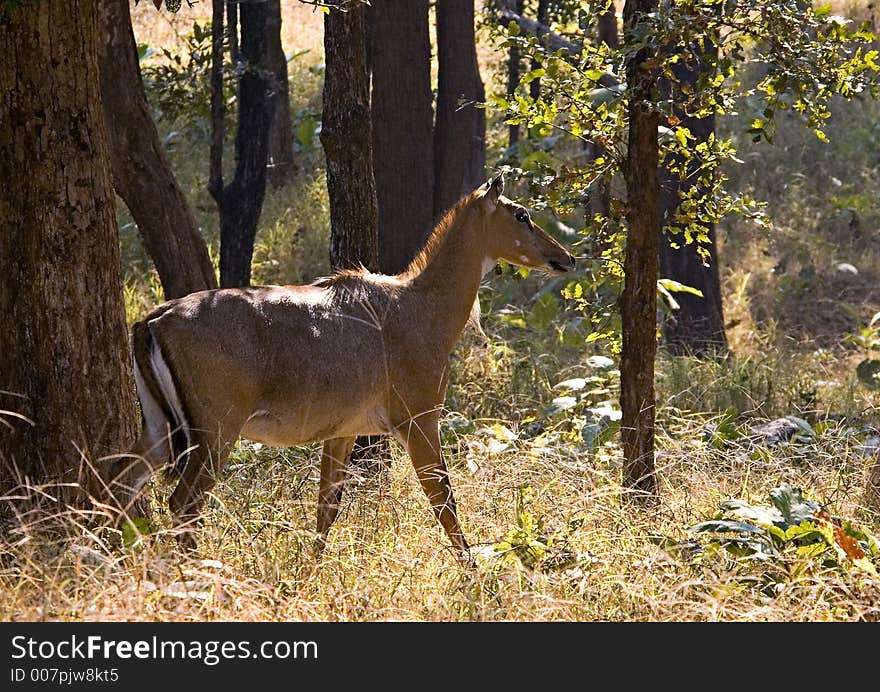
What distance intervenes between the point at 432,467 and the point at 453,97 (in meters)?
8.00

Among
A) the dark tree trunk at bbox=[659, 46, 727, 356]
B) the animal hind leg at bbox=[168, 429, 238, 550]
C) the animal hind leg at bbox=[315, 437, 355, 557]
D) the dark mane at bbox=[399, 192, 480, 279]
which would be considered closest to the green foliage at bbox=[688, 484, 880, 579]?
the animal hind leg at bbox=[315, 437, 355, 557]

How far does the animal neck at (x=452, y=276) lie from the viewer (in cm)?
809

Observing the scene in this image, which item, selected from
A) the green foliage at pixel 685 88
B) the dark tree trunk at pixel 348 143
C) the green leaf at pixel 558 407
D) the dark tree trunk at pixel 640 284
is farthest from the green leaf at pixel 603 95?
the green leaf at pixel 558 407

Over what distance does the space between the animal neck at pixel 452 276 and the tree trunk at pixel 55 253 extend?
2.02 metres

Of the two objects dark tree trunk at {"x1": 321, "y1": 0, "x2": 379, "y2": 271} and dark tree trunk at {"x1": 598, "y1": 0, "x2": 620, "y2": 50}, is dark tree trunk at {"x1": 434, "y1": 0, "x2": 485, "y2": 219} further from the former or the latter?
dark tree trunk at {"x1": 321, "y1": 0, "x2": 379, "y2": 271}

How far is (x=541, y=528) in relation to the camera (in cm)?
678

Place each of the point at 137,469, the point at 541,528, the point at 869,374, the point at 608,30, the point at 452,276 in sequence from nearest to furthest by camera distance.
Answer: the point at 541,528 < the point at 137,469 < the point at 452,276 < the point at 869,374 < the point at 608,30

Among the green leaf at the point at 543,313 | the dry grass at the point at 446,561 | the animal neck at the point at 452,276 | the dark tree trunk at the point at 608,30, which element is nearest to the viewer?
the dry grass at the point at 446,561

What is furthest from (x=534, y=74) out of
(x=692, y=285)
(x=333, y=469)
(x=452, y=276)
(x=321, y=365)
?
(x=692, y=285)

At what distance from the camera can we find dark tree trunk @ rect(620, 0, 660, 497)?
25.7ft

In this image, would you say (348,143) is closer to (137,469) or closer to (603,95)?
(603,95)

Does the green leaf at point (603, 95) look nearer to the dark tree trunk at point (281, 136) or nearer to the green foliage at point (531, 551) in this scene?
the green foliage at point (531, 551)

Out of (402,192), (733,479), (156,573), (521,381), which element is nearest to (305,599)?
(156,573)

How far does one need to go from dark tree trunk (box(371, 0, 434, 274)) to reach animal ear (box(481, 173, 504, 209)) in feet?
16.4
